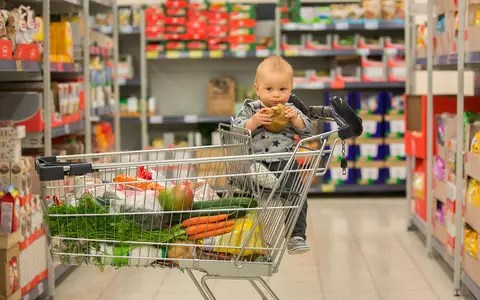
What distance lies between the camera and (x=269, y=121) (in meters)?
3.16

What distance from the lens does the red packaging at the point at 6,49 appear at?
3908 millimetres

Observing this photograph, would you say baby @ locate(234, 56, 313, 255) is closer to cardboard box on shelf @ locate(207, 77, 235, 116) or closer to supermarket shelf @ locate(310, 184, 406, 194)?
supermarket shelf @ locate(310, 184, 406, 194)

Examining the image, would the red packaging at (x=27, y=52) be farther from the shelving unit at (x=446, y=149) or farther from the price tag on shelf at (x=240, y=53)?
the price tag on shelf at (x=240, y=53)

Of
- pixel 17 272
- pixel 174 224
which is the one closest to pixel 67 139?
pixel 17 272

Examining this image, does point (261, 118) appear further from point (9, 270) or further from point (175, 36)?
point (175, 36)

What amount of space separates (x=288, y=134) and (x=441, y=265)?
255 centimetres

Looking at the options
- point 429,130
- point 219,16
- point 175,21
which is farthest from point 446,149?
point 175,21

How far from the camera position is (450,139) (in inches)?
207

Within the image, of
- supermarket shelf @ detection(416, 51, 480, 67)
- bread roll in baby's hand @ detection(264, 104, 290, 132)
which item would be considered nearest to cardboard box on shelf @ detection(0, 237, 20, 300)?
bread roll in baby's hand @ detection(264, 104, 290, 132)

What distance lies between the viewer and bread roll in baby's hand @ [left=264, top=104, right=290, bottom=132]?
313 centimetres

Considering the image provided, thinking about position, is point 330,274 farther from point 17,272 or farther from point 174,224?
point 174,224

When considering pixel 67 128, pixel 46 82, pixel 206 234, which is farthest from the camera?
pixel 67 128

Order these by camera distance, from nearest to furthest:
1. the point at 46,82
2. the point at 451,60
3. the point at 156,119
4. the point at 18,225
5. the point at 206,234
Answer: the point at 206,234, the point at 18,225, the point at 46,82, the point at 451,60, the point at 156,119

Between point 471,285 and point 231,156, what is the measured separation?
2130mm
